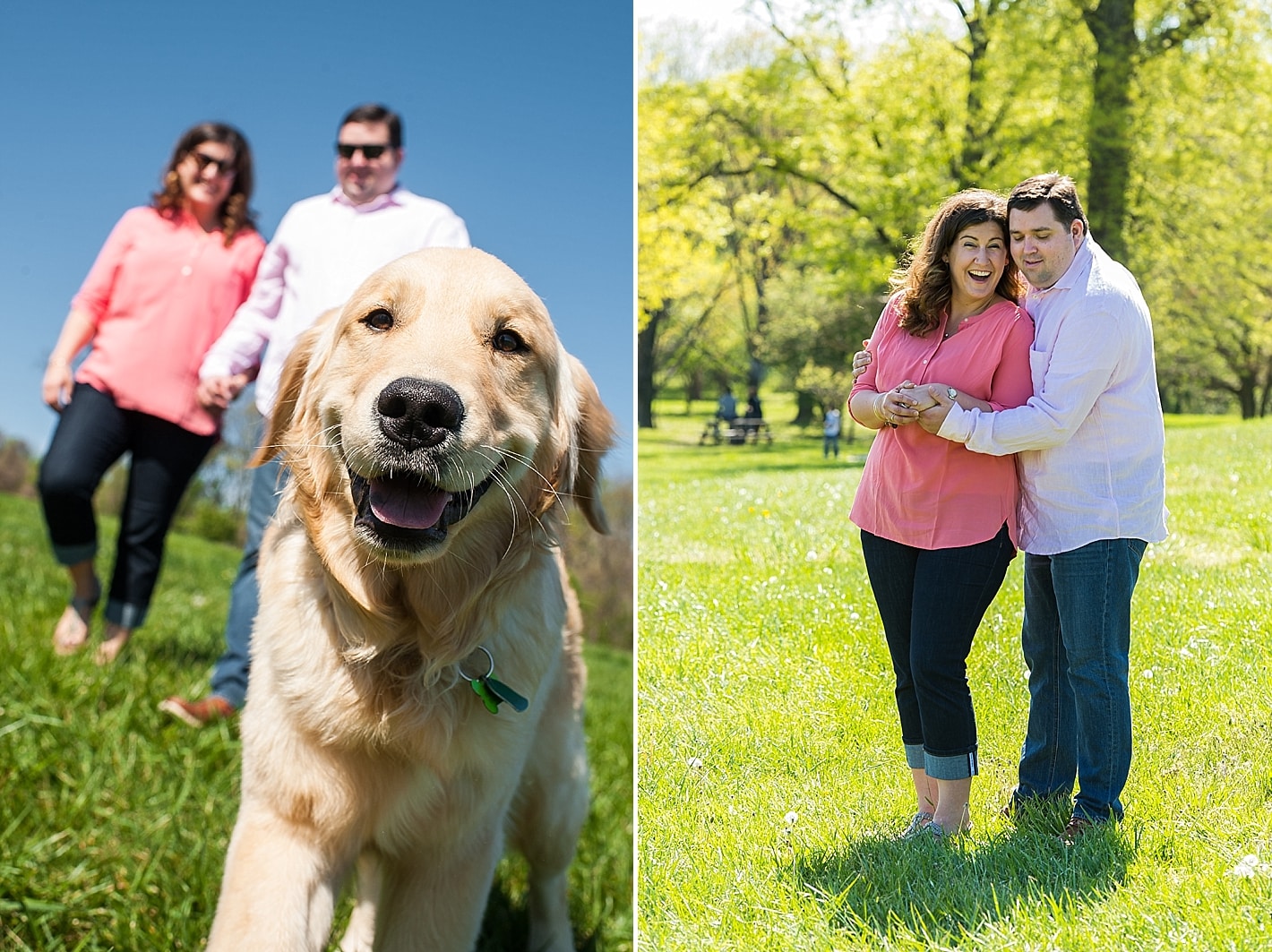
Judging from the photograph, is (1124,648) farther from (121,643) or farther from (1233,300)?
(121,643)

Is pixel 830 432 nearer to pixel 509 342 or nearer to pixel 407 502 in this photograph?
pixel 509 342

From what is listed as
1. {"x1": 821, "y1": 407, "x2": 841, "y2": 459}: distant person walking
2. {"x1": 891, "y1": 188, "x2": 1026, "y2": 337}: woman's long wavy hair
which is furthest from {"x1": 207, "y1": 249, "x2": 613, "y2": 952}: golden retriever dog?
{"x1": 891, "y1": 188, "x2": 1026, "y2": 337}: woman's long wavy hair

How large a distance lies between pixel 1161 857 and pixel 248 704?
221 centimetres

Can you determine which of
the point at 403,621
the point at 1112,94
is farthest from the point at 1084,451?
the point at 403,621

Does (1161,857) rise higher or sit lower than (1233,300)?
lower

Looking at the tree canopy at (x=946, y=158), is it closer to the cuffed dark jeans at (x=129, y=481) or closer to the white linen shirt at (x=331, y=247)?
the white linen shirt at (x=331, y=247)

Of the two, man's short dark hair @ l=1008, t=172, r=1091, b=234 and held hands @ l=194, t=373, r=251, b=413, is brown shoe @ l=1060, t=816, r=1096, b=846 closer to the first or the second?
man's short dark hair @ l=1008, t=172, r=1091, b=234

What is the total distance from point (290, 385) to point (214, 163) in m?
2.34

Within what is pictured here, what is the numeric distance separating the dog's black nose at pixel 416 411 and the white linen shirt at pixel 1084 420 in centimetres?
119

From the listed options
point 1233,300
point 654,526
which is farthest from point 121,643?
point 1233,300

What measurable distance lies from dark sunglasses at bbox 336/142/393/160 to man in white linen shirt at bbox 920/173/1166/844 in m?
2.30

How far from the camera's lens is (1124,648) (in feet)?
8.21

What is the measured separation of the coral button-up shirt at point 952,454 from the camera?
2502 millimetres

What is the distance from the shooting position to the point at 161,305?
4500 mm
